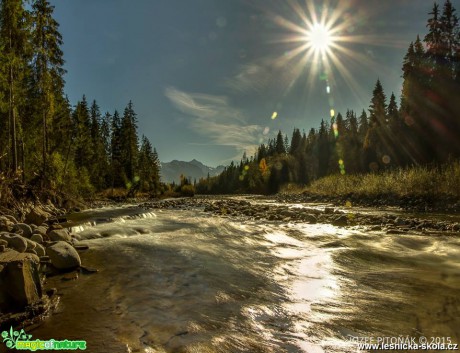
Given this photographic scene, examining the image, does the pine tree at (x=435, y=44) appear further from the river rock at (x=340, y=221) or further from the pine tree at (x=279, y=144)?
the pine tree at (x=279, y=144)

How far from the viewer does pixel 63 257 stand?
511cm

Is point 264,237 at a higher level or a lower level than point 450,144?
lower

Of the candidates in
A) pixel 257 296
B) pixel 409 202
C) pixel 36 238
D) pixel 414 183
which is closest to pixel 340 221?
pixel 409 202

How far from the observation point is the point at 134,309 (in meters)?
3.54

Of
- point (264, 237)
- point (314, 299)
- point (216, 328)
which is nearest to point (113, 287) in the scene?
point (216, 328)

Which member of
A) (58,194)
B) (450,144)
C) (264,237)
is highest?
(450,144)

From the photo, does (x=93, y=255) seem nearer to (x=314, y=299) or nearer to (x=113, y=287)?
(x=113, y=287)

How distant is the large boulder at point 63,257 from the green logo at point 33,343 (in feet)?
7.72

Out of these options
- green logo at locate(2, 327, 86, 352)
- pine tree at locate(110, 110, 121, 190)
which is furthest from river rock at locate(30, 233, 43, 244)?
pine tree at locate(110, 110, 121, 190)

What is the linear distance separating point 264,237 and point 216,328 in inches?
232

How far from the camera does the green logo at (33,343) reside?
8.68ft

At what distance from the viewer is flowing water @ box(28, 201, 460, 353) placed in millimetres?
2873

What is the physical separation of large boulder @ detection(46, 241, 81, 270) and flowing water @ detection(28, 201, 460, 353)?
1.29 feet

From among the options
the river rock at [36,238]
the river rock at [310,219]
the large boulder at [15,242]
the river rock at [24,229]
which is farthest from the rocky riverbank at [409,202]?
the river rock at [24,229]
